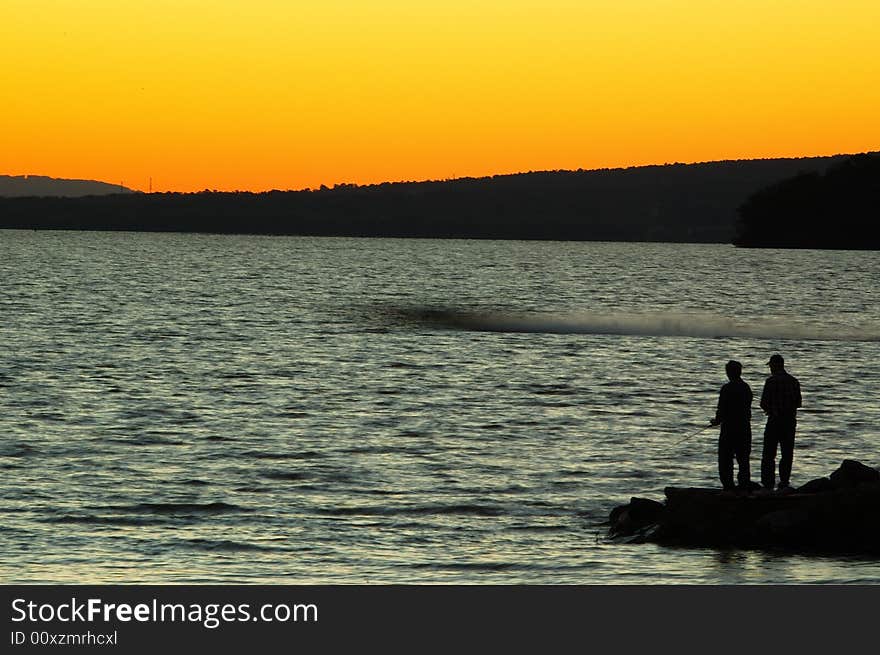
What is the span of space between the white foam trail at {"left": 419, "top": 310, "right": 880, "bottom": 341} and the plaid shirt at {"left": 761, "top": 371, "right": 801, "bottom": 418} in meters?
58.1

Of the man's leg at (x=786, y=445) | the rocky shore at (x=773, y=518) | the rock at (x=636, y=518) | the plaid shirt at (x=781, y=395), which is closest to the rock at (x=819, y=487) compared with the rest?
the rocky shore at (x=773, y=518)

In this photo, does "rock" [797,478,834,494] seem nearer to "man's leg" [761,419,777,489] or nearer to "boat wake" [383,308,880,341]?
"man's leg" [761,419,777,489]

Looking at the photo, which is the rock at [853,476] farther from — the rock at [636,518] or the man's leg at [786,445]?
the rock at [636,518]

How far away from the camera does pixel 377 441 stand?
122 feet

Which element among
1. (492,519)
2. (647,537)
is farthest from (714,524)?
(492,519)

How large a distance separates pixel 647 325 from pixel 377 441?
5627 centimetres

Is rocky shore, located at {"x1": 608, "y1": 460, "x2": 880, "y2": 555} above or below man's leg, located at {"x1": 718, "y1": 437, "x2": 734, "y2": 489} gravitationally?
below

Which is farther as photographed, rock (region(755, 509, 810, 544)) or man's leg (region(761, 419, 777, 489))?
man's leg (region(761, 419, 777, 489))

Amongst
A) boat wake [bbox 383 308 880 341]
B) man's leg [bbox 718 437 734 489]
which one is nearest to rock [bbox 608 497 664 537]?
man's leg [bbox 718 437 734 489]

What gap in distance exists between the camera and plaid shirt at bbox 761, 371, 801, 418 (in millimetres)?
23328

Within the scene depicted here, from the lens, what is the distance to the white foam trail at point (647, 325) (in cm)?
8369

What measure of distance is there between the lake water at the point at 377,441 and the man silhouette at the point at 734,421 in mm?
1738

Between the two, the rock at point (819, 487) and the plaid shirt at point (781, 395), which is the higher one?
the plaid shirt at point (781, 395)

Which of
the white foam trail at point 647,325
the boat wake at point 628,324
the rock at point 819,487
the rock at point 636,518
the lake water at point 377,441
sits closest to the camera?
the lake water at point 377,441
